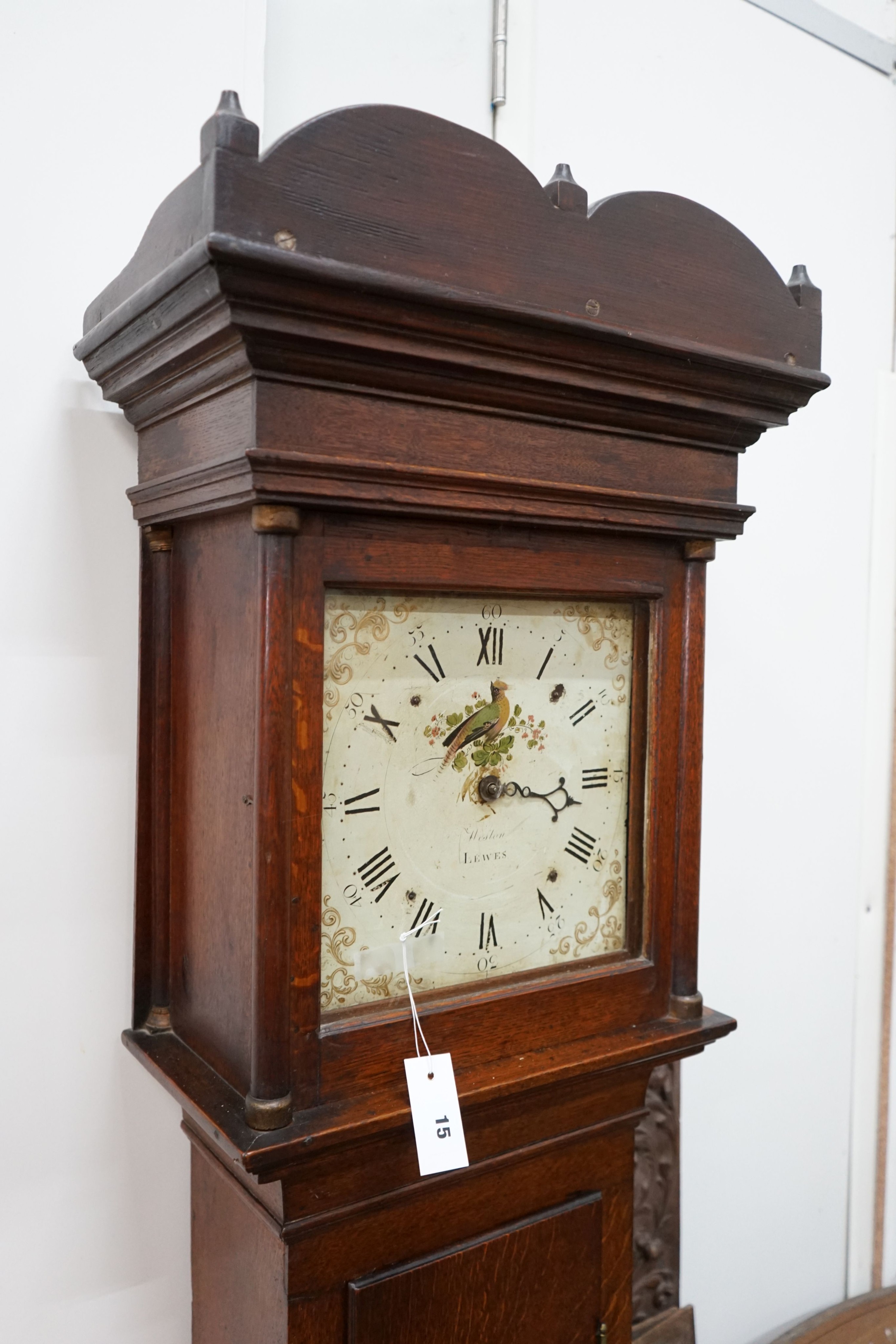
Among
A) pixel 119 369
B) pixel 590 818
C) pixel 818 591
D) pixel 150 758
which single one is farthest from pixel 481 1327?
pixel 818 591

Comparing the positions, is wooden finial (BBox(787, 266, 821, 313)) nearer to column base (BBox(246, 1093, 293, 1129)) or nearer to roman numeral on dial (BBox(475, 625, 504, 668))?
roman numeral on dial (BBox(475, 625, 504, 668))

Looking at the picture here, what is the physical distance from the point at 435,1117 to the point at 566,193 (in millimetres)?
742

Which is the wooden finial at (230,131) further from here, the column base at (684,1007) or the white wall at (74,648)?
the column base at (684,1007)

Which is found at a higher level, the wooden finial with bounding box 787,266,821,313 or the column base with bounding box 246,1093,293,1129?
the wooden finial with bounding box 787,266,821,313

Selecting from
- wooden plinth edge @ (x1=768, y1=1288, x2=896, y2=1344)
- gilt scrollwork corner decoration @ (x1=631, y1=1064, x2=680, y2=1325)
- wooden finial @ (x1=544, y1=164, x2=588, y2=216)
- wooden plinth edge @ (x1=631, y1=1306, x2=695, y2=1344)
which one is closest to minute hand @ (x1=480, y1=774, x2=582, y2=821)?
wooden finial @ (x1=544, y1=164, x2=588, y2=216)

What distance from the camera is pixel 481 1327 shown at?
907mm

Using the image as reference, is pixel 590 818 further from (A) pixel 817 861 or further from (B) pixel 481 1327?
(A) pixel 817 861

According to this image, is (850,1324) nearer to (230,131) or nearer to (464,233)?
(464,233)

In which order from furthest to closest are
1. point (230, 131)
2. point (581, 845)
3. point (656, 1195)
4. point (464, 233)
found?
point (656, 1195) < point (581, 845) < point (464, 233) < point (230, 131)

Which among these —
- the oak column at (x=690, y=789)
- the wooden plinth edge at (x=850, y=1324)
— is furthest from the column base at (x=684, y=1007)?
the wooden plinth edge at (x=850, y=1324)

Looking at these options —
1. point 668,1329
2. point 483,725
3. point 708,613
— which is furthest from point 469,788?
point 668,1329

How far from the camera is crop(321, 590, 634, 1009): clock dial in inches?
31.2

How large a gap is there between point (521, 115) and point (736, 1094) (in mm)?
1467

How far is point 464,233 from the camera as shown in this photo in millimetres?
717
